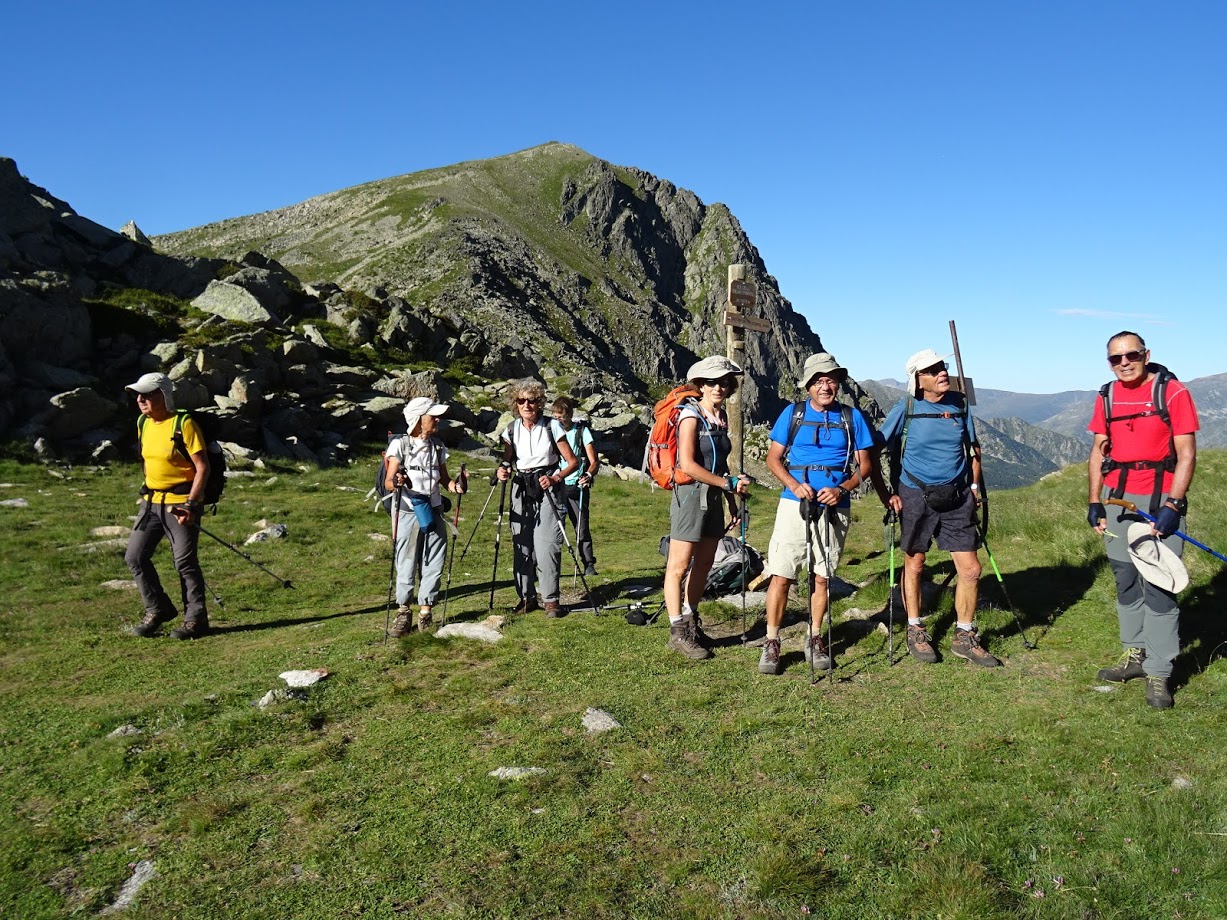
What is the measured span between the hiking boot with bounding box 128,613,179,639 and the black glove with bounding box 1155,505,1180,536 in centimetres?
1087

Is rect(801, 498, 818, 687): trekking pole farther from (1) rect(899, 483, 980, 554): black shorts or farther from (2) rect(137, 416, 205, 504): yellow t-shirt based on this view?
(2) rect(137, 416, 205, 504): yellow t-shirt

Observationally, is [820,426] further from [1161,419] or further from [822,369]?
[1161,419]

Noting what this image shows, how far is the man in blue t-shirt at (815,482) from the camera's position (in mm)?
7520

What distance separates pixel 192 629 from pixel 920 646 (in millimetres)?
8534

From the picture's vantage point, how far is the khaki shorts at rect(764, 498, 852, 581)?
7734 millimetres

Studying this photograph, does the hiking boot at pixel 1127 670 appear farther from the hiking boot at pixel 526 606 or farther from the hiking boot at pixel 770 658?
the hiking boot at pixel 526 606

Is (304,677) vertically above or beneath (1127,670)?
beneath

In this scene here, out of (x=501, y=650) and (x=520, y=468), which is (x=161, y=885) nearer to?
(x=501, y=650)

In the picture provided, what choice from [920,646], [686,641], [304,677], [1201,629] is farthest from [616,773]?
[1201,629]

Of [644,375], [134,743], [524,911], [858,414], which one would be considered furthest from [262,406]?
[644,375]

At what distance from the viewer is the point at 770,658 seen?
25.1 feet

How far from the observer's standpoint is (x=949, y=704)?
6742 millimetres

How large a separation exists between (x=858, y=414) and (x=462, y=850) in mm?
5292

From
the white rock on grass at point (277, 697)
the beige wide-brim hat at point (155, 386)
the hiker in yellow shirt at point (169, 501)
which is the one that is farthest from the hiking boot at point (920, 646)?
the beige wide-brim hat at point (155, 386)
